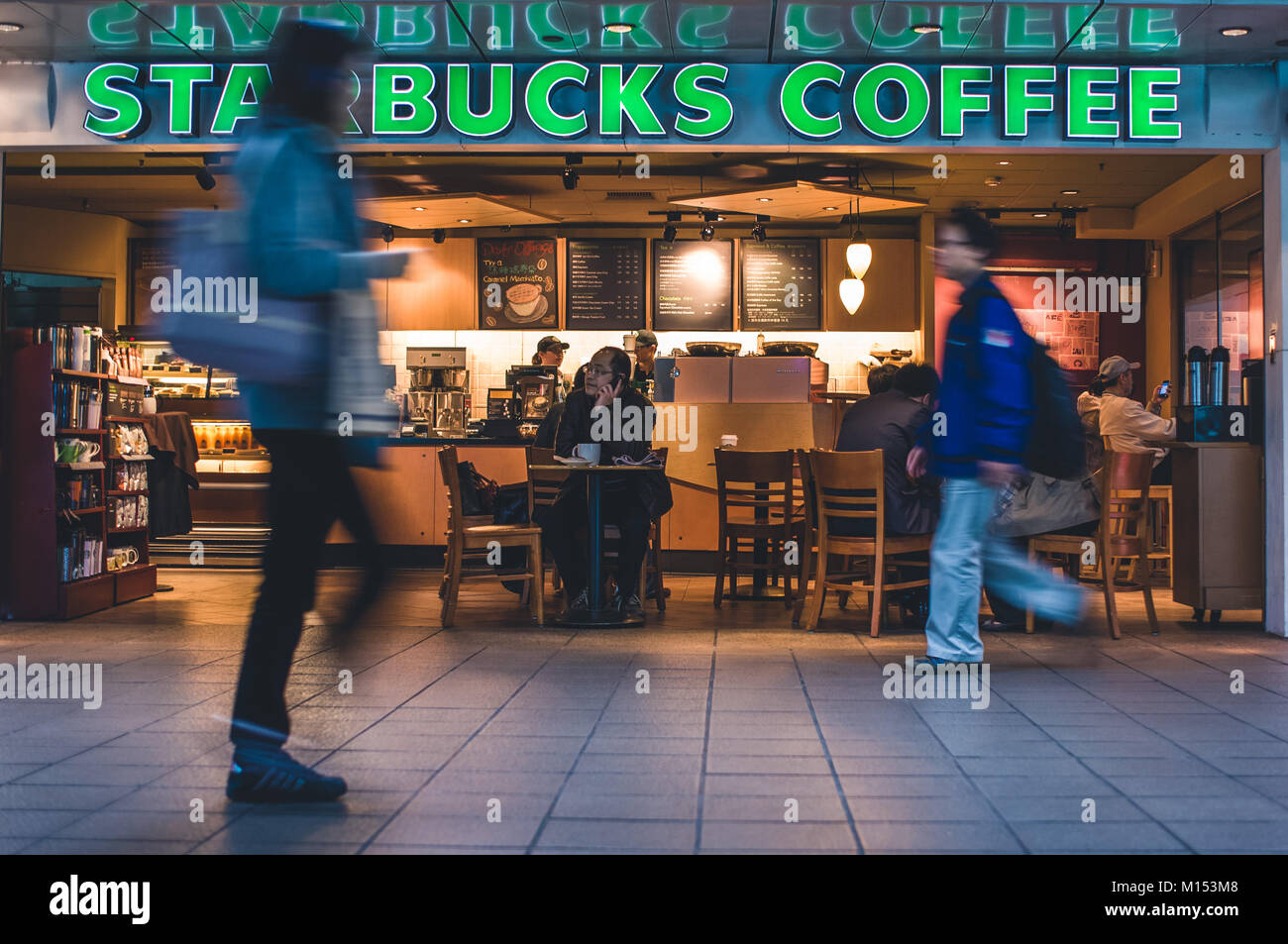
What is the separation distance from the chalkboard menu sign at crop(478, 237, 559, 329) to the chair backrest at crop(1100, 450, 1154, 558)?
20.1 feet

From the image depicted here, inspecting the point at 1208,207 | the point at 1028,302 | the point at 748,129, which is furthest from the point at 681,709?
the point at 1028,302

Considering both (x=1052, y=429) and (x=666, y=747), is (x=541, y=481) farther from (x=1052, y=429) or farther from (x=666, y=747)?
(x=666, y=747)

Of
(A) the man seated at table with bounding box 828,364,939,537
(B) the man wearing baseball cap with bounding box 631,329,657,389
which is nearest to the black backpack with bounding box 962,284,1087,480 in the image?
(A) the man seated at table with bounding box 828,364,939,537

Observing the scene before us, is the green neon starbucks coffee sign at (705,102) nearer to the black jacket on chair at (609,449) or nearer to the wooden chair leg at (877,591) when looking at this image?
the black jacket on chair at (609,449)

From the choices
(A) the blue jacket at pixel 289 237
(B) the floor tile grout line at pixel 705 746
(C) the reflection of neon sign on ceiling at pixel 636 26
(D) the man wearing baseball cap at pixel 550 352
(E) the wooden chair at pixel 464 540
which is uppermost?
(C) the reflection of neon sign on ceiling at pixel 636 26

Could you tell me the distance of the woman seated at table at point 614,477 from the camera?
19.3 ft

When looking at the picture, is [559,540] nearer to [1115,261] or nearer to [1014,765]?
[1014,765]

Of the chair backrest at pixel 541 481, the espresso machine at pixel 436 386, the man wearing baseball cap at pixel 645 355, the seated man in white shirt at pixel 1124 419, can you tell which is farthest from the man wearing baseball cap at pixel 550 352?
the seated man in white shirt at pixel 1124 419

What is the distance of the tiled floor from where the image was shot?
8.15 feet

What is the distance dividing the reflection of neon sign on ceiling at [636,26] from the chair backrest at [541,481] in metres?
2.10

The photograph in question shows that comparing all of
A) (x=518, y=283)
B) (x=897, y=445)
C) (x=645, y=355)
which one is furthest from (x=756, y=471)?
(x=518, y=283)

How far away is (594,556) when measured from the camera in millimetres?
5805

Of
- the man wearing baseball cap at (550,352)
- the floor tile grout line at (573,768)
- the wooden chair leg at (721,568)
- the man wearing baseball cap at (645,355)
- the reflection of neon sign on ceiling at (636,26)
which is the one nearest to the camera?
the floor tile grout line at (573,768)
